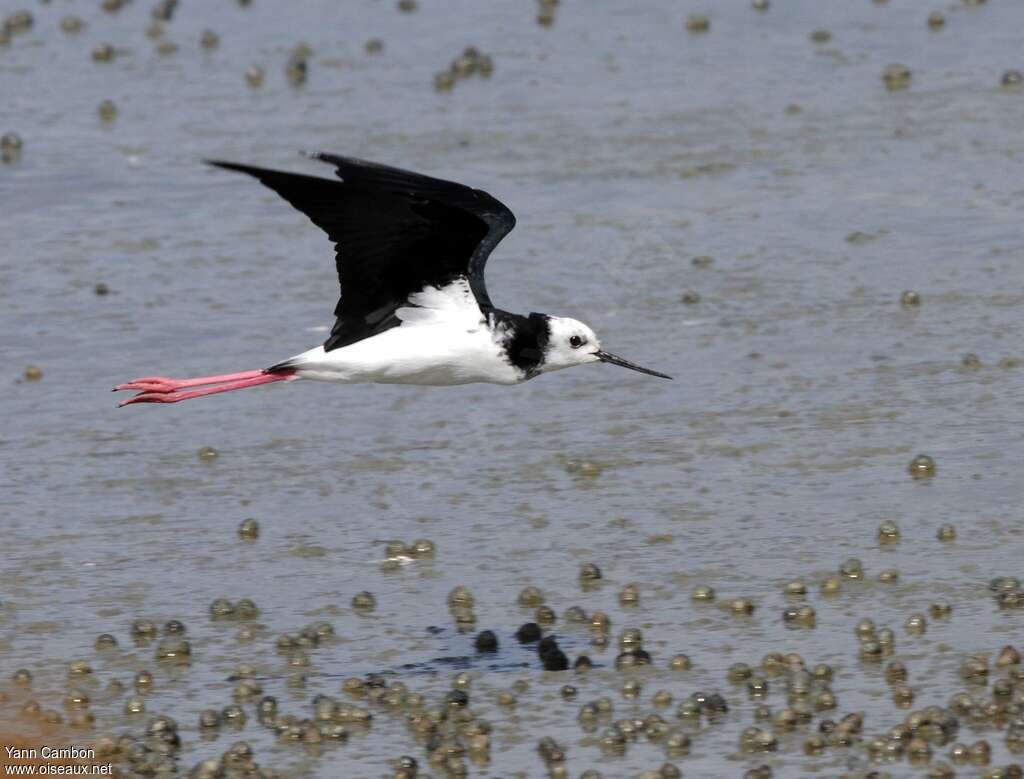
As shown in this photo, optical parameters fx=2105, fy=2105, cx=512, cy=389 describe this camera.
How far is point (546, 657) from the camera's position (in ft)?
35.0

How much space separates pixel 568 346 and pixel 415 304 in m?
0.98

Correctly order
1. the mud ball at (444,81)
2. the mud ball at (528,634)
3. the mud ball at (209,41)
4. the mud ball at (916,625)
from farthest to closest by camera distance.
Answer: the mud ball at (209,41) → the mud ball at (444,81) → the mud ball at (528,634) → the mud ball at (916,625)

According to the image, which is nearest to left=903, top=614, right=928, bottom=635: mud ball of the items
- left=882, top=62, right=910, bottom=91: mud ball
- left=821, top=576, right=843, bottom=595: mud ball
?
left=821, top=576, right=843, bottom=595: mud ball

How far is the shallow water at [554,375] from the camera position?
1100cm

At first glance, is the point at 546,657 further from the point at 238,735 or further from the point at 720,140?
the point at 720,140

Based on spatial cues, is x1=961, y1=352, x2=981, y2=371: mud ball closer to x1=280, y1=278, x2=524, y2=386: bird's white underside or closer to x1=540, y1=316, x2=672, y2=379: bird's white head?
x1=540, y1=316, x2=672, y2=379: bird's white head

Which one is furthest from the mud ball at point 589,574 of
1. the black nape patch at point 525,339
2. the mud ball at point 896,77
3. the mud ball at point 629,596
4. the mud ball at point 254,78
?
the mud ball at point 254,78

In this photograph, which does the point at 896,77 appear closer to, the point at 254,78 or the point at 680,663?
the point at 254,78

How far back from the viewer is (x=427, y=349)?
11.2 m

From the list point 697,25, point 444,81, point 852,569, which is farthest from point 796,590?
point 697,25

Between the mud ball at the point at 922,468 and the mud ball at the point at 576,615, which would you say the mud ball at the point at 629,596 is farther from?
the mud ball at the point at 922,468

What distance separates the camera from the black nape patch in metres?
11.4

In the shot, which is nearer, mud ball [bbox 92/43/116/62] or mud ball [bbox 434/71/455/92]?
mud ball [bbox 434/71/455/92]

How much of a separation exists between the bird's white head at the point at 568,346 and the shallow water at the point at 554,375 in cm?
112
